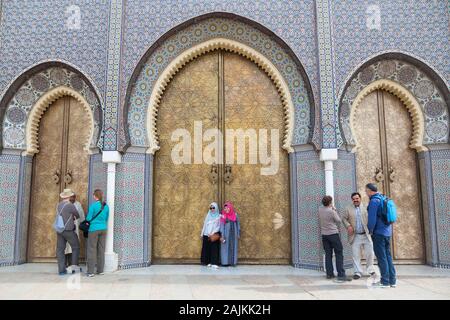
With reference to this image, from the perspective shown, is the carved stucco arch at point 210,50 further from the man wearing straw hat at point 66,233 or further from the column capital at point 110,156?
the man wearing straw hat at point 66,233

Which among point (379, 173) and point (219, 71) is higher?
point (219, 71)

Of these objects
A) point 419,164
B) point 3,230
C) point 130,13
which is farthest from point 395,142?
point 3,230

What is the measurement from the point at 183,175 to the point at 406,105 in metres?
3.93

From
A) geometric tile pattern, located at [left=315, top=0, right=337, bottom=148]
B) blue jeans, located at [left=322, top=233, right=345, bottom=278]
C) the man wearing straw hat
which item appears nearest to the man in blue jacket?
blue jeans, located at [left=322, top=233, right=345, bottom=278]

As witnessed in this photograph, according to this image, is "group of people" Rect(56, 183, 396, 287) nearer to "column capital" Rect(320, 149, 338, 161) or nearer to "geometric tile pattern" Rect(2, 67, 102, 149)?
"column capital" Rect(320, 149, 338, 161)

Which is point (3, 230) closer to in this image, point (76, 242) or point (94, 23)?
point (76, 242)

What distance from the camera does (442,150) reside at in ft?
19.1

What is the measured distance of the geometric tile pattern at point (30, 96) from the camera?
6066 mm

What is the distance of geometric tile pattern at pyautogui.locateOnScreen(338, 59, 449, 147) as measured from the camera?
19.2 ft

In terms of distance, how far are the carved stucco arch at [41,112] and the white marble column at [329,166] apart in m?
3.77

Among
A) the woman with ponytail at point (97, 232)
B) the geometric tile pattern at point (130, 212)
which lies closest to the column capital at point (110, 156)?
the geometric tile pattern at point (130, 212)

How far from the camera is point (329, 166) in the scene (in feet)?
18.1

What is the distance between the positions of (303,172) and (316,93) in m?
1.25

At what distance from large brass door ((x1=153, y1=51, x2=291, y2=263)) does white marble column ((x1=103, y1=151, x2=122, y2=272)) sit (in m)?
0.72
